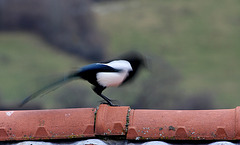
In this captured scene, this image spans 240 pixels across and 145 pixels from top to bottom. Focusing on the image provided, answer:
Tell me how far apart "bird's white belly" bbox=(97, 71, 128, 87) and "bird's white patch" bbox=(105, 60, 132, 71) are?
27 millimetres

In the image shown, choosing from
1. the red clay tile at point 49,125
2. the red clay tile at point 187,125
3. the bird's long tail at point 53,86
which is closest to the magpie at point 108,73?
the bird's long tail at point 53,86

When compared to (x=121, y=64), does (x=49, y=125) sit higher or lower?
lower

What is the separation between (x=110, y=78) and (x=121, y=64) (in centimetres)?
11

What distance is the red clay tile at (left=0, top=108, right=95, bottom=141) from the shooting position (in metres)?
2.22

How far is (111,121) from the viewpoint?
2230 millimetres

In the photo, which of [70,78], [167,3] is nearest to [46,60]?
[167,3]

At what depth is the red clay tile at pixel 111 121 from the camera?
220cm

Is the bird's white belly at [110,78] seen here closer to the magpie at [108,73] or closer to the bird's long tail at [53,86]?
the magpie at [108,73]

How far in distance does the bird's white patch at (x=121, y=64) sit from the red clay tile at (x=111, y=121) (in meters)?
0.56

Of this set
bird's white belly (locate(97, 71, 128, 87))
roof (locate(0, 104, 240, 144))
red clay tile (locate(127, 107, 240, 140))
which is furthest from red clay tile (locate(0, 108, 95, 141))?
bird's white belly (locate(97, 71, 128, 87))

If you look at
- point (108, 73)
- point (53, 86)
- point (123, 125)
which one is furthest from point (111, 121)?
point (108, 73)

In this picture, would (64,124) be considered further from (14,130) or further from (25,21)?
(25,21)

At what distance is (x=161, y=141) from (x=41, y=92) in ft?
2.19

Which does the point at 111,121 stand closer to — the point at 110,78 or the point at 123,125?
the point at 123,125
